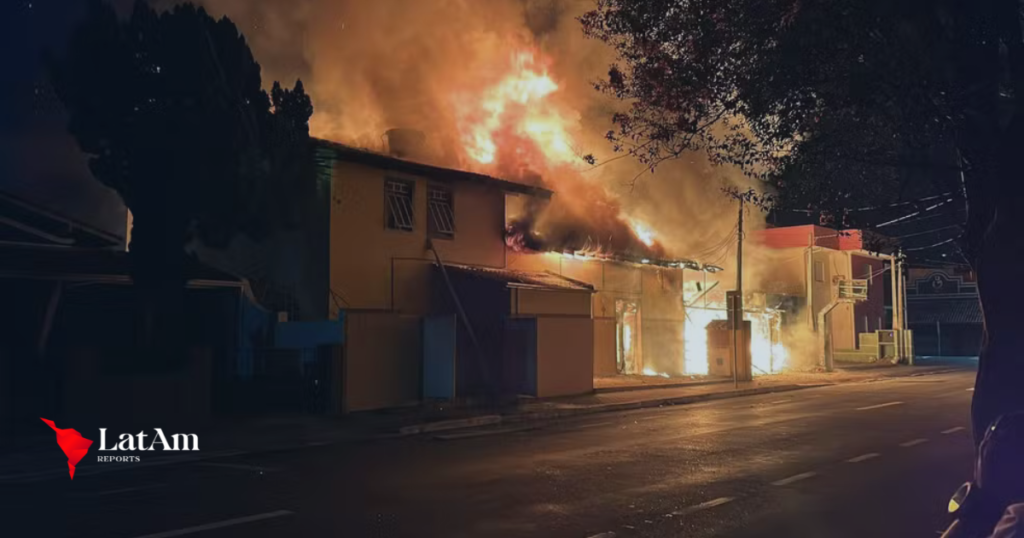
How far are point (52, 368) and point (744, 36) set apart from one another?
12.3 metres

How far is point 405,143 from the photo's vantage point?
88.4 feet

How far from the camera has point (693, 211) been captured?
117 ft

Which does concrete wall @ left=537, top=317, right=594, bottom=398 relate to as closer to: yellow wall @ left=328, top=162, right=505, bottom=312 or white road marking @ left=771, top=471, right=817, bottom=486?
yellow wall @ left=328, top=162, right=505, bottom=312

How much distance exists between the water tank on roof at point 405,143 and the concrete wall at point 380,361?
8546 mm

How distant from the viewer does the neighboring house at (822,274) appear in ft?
129

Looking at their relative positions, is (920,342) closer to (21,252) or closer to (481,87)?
(481,87)

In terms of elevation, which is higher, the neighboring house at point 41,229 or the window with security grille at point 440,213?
the window with security grille at point 440,213

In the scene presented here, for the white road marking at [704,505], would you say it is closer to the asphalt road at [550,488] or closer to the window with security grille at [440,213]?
the asphalt road at [550,488]

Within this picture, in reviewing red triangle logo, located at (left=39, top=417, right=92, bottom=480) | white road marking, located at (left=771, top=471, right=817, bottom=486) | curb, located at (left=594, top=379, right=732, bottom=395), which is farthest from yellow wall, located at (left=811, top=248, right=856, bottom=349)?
red triangle logo, located at (left=39, top=417, right=92, bottom=480)

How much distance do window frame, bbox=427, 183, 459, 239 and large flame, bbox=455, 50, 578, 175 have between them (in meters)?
4.93

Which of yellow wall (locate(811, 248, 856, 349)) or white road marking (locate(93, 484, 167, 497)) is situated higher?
yellow wall (locate(811, 248, 856, 349))

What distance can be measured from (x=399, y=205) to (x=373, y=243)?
1.41 m

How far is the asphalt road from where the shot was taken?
24.4 feet

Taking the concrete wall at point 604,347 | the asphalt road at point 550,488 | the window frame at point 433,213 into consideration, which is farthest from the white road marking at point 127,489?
the concrete wall at point 604,347
